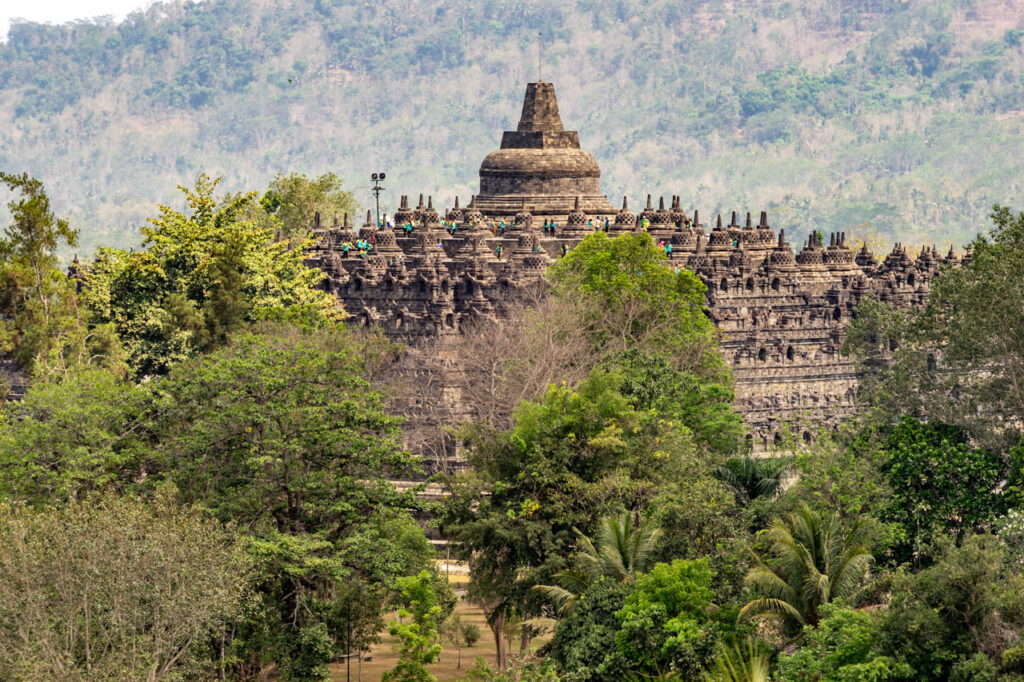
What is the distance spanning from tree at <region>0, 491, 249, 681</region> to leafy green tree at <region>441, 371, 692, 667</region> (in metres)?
7.27

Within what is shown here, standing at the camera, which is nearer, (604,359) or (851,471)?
(851,471)

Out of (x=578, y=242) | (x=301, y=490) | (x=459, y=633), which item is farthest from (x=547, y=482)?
(x=578, y=242)

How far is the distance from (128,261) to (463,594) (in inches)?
680

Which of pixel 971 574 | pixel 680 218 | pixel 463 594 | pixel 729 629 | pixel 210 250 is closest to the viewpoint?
pixel 971 574

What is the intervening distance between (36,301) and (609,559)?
78.6ft

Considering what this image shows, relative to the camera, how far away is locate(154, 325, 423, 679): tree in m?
46.6

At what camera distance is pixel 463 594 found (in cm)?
5869

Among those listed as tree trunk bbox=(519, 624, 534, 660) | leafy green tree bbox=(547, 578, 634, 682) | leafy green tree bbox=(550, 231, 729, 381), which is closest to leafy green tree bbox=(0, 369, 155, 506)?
tree trunk bbox=(519, 624, 534, 660)

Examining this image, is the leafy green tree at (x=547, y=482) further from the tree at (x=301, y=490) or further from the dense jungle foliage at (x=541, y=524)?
the tree at (x=301, y=490)

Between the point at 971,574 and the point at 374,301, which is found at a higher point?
the point at 374,301

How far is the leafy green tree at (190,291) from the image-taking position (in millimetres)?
63812

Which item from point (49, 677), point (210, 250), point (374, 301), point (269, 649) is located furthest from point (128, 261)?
point (49, 677)

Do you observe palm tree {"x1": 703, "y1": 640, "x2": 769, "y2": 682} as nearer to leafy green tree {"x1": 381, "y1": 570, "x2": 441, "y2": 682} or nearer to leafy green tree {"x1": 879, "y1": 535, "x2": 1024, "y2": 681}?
leafy green tree {"x1": 879, "y1": 535, "x2": 1024, "y2": 681}

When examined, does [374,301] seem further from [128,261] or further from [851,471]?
[851,471]
